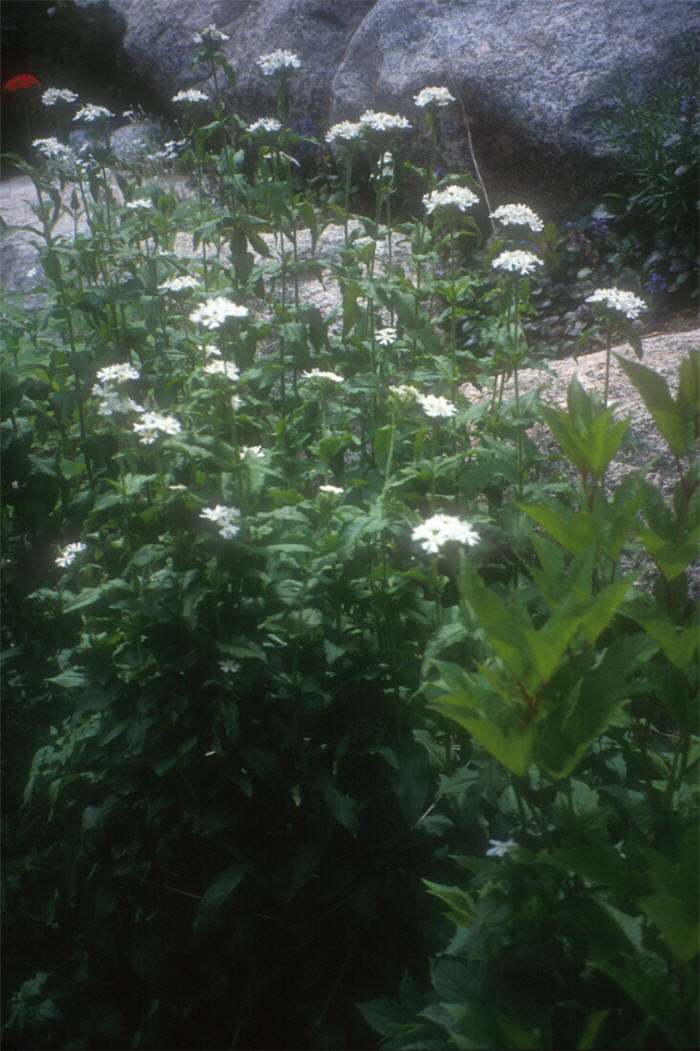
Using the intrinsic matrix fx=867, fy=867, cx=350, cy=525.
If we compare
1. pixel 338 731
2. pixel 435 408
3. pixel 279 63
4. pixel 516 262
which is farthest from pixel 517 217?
pixel 338 731

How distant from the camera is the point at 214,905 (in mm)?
1857

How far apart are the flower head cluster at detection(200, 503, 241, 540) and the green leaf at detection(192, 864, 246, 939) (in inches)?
29.6

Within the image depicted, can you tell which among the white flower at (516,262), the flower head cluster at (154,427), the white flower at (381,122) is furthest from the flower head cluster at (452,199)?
the flower head cluster at (154,427)

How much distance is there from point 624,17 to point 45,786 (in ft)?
19.1

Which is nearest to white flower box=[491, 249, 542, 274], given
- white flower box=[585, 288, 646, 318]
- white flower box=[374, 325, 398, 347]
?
white flower box=[585, 288, 646, 318]

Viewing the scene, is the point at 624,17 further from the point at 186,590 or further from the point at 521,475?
the point at 186,590

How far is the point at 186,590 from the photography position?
5.80 ft

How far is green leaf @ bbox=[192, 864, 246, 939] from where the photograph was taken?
1.86 meters

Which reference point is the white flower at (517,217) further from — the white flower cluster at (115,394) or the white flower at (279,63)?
the white flower cluster at (115,394)

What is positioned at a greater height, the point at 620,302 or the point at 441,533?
the point at 620,302

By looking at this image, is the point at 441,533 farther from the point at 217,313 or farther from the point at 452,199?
the point at 452,199

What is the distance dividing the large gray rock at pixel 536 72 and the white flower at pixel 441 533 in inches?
178

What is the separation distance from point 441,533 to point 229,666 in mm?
513

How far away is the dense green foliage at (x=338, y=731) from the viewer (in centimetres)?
112
